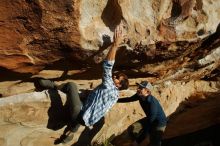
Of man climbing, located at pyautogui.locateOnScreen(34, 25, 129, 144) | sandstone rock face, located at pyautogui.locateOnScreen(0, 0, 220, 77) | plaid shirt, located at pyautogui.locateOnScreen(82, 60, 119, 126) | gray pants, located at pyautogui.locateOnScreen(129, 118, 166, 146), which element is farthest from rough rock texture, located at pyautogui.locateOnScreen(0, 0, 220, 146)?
gray pants, located at pyautogui.locateOnScreen(129, 118, 166, 146)

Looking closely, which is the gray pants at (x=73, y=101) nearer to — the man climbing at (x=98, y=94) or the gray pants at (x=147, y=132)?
the man climbing at (x=98, y=94)

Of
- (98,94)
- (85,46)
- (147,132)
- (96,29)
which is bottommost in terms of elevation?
(147,132)

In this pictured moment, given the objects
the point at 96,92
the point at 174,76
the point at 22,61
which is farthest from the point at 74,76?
the point at 174,76

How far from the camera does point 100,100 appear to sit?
5.53m

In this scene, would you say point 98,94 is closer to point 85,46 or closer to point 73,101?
point 73,101

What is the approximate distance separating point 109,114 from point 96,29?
2.06 metres

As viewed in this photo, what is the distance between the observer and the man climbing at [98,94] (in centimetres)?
528

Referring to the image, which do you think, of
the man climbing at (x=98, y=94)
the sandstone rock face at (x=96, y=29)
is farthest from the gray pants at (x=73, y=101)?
the sandstone rock face at (x=96, y=29)

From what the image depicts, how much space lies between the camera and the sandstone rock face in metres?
4.81

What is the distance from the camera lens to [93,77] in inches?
255

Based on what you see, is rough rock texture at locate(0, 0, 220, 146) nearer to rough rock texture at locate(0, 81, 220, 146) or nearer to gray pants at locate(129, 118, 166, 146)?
rough rock texture at locate(0, 81, 220, 146)

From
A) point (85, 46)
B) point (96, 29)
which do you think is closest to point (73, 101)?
point (85, 46)

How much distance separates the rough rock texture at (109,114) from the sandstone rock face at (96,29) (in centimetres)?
60

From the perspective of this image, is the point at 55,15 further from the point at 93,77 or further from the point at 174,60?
the point at 174,60
